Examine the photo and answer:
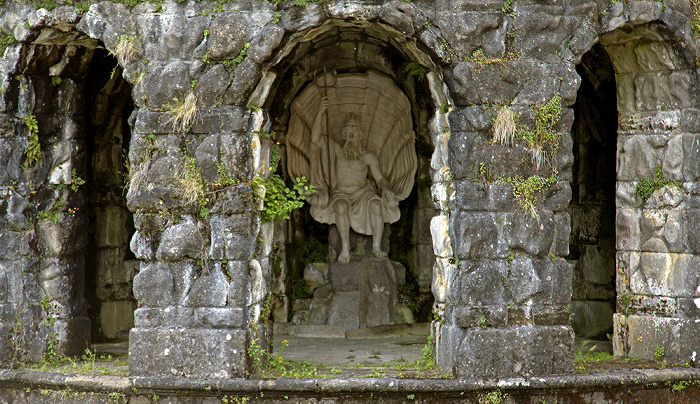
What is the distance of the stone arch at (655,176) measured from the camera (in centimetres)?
651

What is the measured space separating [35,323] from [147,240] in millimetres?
Answer: 1574

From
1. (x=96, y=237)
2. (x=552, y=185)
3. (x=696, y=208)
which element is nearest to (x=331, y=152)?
(x=96, y=237)

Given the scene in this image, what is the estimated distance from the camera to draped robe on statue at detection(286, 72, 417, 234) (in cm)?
859

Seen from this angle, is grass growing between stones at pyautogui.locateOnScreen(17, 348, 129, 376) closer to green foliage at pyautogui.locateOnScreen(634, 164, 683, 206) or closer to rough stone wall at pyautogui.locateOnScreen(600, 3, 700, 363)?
rough stone wall at pyautogui.locateOnScreen(600, 3, 700, 363)

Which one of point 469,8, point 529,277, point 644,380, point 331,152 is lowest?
point 644,380

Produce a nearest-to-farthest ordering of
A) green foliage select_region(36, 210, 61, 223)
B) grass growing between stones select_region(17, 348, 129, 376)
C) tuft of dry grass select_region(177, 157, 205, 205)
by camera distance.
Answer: tuft of dry grass select_region(177, 157, 205, 205) < grass growing between stones select_region(17, 348, 129, 376) < green foliage select_region(36, 210, 61, 223)

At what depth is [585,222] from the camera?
8211mm

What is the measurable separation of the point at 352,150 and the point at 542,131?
304 centimetres

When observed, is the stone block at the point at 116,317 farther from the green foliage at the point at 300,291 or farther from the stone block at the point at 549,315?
the stone block at the point at 549,315

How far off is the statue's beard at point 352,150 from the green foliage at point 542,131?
2939mm

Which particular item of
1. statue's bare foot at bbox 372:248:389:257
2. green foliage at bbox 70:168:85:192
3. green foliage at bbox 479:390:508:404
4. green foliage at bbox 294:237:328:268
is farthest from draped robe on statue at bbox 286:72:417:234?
green foliage at bbox 479:390:508:404

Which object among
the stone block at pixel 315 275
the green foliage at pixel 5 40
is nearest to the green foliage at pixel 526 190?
the stone block at pixel 315 275

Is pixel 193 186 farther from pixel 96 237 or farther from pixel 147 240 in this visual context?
pixel 96 237

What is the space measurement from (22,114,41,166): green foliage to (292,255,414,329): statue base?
10.7 ft
